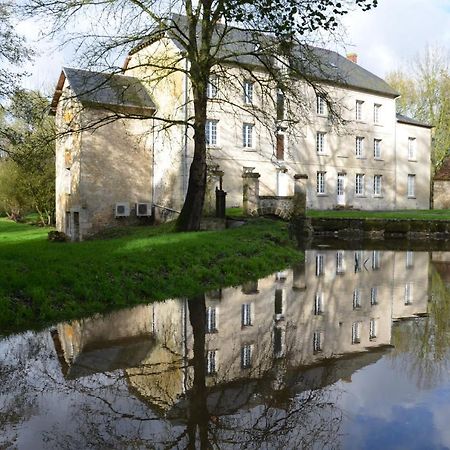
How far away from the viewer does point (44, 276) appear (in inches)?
325

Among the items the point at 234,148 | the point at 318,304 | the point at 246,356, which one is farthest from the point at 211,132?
the point at 246,356

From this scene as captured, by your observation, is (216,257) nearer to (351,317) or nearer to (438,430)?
(351,317)

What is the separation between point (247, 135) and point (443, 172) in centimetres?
2520

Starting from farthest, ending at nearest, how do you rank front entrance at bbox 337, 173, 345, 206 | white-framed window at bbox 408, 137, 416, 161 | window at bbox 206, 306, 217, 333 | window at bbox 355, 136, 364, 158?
white-framed window at bbox 408, 137, 416, 161 → window at bbox 355, 136, 364, 158 → front entrance at bbox 337, 173, 345, 206 → window at bbox 206, 306, 217, 333

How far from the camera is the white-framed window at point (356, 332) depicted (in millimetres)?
6602

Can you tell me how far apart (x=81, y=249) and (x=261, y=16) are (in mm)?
7951

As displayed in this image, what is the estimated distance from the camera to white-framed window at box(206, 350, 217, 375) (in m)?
5.33

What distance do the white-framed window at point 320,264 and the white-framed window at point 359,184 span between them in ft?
70.5

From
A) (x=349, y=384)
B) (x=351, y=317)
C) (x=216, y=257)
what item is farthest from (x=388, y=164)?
(x=349, y=384)

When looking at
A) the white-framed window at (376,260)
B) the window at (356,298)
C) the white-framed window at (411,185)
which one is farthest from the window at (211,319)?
the white-framed window at (411,185)

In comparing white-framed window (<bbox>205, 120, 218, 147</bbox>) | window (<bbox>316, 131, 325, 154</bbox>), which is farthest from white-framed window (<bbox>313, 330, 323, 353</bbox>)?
window (<bbox>316, 131, 325, 154</bbox>)

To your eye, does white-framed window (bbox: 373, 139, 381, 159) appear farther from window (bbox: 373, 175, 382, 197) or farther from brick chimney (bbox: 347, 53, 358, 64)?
brick chimney (bbox: 347, 53, 358, 64)

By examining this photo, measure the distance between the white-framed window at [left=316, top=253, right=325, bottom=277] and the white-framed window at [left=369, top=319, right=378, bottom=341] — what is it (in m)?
4.72

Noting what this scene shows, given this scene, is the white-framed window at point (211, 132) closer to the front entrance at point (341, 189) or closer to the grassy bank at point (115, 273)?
the front entrance at point (341, 189)
